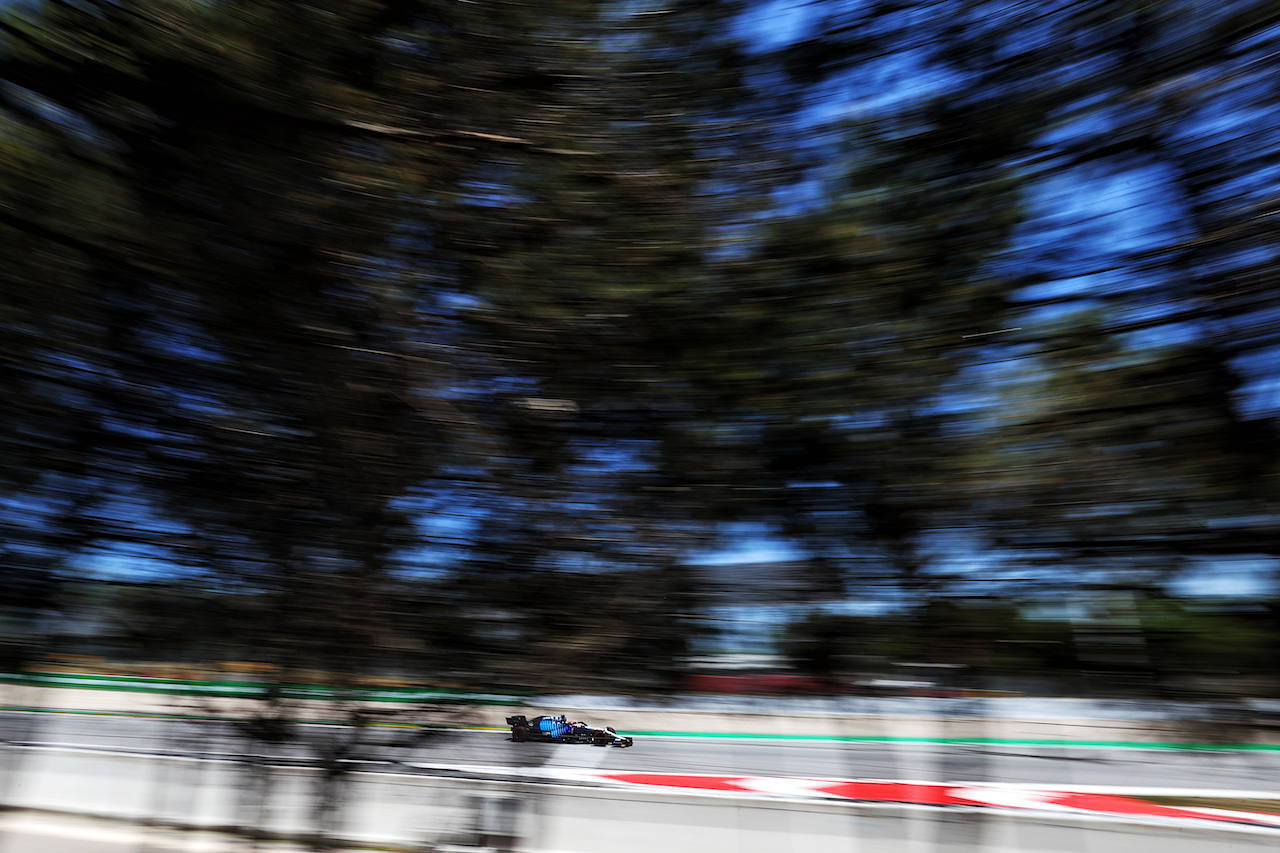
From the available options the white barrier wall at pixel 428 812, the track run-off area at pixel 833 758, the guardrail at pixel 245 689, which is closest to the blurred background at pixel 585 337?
the guardrail at pixel 245 689

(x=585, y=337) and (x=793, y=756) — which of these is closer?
(x=585, y=337)

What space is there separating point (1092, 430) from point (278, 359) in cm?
140

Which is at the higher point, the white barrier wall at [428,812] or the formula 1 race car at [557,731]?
the formula 1 race car at [557,731]

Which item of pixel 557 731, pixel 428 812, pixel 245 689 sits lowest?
pixel 428 812

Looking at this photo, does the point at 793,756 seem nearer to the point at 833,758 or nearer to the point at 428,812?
the point at 833,758

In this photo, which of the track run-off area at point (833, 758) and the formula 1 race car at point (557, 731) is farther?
the formula 1 race car at point (557, 731)

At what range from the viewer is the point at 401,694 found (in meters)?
1.45

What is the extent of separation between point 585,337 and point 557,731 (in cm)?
77

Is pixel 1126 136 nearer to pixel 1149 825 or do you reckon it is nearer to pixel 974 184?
pixel 974 184

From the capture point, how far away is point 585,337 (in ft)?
4.62

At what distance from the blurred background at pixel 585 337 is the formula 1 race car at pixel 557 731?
0.09 metres

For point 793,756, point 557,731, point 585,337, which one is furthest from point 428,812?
point 585,337

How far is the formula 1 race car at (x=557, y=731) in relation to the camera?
4.75 feet

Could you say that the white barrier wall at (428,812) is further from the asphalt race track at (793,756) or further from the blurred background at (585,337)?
the blurred background at (585,337)
